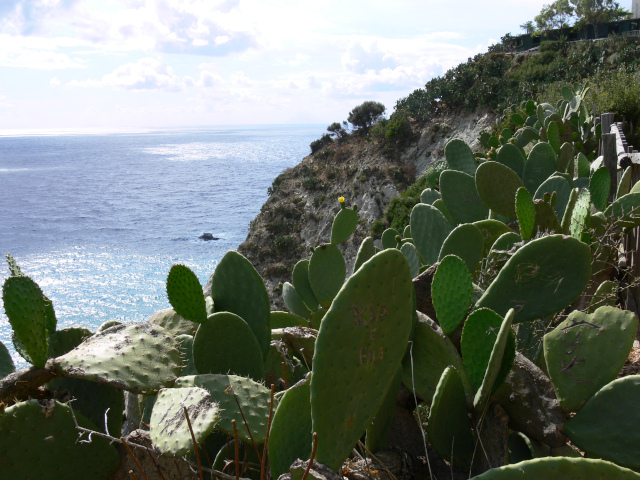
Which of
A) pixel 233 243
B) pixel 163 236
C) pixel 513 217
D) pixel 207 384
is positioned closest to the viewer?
pixel 207 384

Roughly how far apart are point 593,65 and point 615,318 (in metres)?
25.0

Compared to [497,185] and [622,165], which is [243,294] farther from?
[622,165]

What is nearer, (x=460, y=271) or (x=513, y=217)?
(x=460, y=271)

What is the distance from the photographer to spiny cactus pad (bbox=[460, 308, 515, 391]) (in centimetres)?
118

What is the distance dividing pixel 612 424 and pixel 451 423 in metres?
0.34

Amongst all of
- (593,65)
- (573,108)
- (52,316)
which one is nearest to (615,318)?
(52,316)

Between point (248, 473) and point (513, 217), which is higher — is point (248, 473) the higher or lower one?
the lower one

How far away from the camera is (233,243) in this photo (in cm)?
5250

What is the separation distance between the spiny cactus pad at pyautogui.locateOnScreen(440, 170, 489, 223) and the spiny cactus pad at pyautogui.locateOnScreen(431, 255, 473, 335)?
164 centimetres

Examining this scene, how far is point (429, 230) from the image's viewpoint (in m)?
2.41

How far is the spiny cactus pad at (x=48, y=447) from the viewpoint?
42.6 inches

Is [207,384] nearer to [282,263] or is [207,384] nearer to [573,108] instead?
[573,108]

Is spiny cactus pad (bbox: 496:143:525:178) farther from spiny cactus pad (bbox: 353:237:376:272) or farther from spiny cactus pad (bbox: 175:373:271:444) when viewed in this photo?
spiny cactus pad (bbox: 175:373:271:444)

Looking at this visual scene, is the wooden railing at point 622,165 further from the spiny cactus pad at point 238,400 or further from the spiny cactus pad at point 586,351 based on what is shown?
the spiny cactus pad at point 238,400
